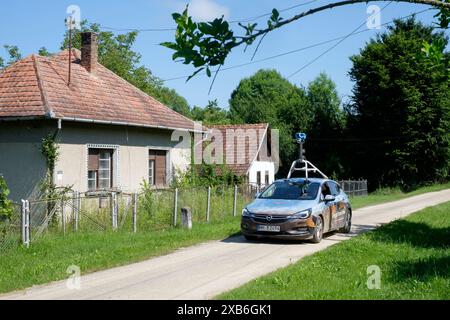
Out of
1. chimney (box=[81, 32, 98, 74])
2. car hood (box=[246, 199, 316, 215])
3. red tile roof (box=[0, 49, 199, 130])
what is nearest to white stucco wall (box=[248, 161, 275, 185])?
red tile roof (box=[0, 49, 199, 130])

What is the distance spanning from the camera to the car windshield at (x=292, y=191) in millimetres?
14578

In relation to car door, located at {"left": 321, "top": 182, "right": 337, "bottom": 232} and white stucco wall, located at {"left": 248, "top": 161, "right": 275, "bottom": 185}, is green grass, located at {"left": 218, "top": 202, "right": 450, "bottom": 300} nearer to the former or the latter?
car door, located at {"left": 321, "top": 182, "right": 337, "bottom": 232}

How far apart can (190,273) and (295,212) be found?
438cm

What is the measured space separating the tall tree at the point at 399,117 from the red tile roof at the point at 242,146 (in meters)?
9.74

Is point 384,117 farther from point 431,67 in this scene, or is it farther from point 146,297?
point 146,297

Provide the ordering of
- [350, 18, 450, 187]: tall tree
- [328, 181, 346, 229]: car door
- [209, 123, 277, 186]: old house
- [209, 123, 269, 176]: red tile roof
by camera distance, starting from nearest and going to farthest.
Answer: [328, 181, 346, 229]: car door
[209, 123, 269, 176]: red tile roof
[209, 123, 277, 186]: old house
[350, 18, 450, 187]: tall tree

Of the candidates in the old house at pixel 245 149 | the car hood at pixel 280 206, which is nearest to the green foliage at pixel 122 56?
the old house at pixel 245 149

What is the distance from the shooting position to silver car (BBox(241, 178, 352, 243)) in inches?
528

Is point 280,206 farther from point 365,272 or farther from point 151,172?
point 151,172

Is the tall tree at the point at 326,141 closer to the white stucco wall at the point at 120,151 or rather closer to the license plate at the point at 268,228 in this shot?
the white stucco wall at the point at 120,151

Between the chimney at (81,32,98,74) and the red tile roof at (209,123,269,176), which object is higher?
the chimney at (81,32,98,74)

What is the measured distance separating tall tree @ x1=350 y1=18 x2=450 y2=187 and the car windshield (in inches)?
1174

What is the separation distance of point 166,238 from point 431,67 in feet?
23.8
